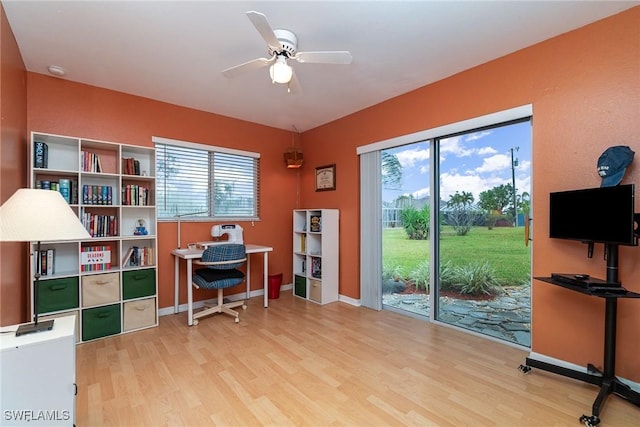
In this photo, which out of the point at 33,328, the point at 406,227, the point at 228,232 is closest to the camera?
the point at 33,328

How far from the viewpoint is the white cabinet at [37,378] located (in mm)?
1257

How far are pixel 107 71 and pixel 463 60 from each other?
335 cm

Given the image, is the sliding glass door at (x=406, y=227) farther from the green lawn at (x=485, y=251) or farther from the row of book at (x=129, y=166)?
the row of book at (x=129, y=166)

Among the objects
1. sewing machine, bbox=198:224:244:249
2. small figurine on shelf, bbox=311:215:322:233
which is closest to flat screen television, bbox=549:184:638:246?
small figurine on shelf, bbox=311:215:322:233

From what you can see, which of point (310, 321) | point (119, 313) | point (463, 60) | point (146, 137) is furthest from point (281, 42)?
point (119, 313)

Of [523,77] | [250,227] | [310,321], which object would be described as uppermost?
[523,77]

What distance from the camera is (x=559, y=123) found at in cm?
221

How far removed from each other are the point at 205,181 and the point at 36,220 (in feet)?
8.58

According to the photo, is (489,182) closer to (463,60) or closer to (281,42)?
(463,60)

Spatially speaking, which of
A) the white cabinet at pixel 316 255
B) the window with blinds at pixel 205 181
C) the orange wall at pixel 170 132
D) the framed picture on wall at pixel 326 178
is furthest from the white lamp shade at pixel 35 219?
the framed picture on wall at pixel 326 178

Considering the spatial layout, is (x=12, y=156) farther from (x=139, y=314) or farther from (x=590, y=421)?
(x=590, y=421)

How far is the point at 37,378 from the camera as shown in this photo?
1.32m

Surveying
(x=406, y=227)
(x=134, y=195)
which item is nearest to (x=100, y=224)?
(x=134, y=195)

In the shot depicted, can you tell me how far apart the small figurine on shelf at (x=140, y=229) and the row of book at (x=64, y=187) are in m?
0.63
